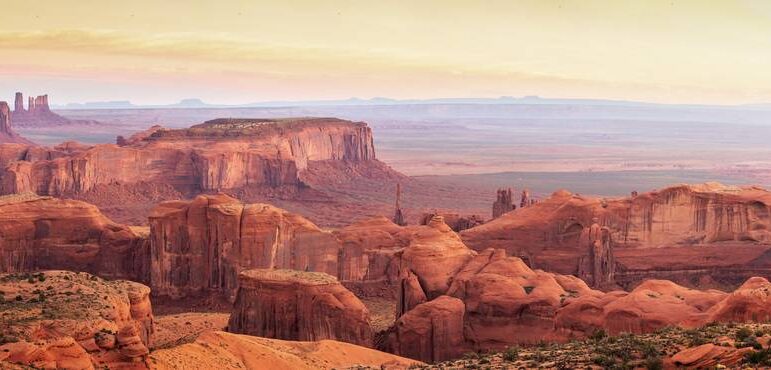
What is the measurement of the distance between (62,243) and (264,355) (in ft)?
89.9

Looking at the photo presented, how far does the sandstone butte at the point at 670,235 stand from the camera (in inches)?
2467

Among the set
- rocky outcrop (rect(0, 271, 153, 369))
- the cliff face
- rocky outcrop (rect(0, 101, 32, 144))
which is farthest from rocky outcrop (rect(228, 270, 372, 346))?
rocky outcrop (rect(0, 101, 32, 144))

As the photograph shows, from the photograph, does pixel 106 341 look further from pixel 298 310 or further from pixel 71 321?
pixel 298 310

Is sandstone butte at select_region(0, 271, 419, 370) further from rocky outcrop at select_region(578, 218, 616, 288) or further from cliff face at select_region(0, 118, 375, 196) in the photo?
cliff face at select_region(0, 118, 375, 196)

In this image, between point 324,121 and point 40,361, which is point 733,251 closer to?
point 40,361

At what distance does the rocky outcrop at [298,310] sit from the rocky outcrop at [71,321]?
234 inches

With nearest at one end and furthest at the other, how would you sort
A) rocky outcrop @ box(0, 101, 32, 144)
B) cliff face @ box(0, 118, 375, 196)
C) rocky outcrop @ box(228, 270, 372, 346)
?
rocky outcrop @ box(228, 270, 372, 346) < cliff face @ box(0, 118, 375, 196) < rocky outcrop @ box(0, 101, 32, 144)

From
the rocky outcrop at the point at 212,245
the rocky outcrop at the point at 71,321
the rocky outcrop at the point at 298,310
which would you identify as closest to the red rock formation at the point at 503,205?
the rocky outcrop at the point at 212,245

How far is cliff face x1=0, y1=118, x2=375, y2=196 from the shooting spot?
312 ft

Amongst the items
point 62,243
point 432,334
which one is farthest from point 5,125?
point 432,334

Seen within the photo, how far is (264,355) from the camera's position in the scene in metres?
38.6

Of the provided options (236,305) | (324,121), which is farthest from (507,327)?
(324,121)

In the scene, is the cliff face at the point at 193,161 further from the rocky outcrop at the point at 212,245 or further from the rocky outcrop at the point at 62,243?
the rocky outcrop at the point at 212,245

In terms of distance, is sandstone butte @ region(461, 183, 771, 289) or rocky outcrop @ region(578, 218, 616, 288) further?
sandstone butte @ region(461, 183, 771, 289)
